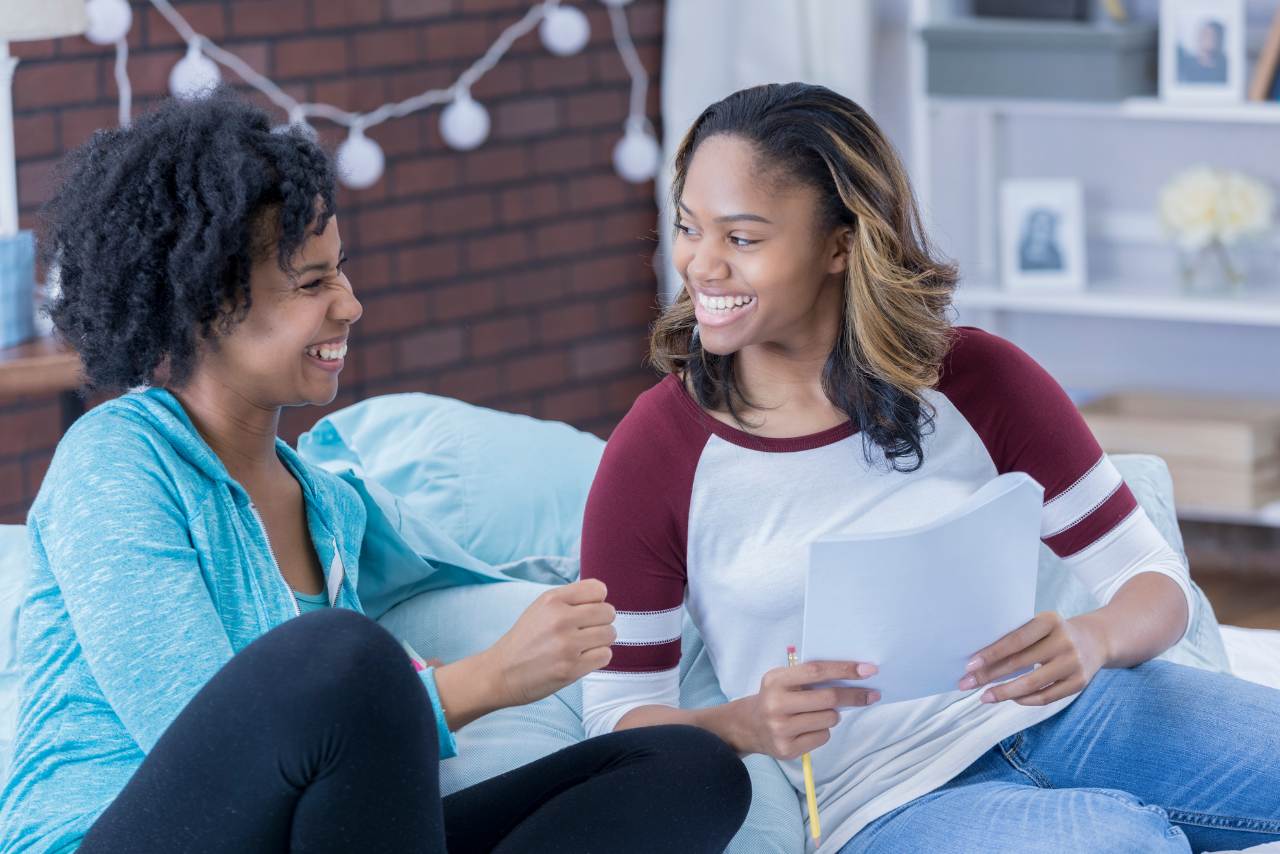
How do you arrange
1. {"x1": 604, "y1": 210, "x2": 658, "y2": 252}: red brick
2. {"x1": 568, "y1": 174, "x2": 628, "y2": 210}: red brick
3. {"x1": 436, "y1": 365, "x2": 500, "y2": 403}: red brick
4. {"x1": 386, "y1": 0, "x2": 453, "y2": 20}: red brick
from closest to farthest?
{"x1": 386, "y1": 0, "x2": 453, "y2": 20}: red brick → {"x1": 436, "y1": 365, "x2": 500, "y2": 403}: red brick → {"x1": 568, "y1": 174, "x2": 628, "y2": 210}: red brick → {"x1": 604, "y1": 210, "x2": 658, "y2": 252}: red brick

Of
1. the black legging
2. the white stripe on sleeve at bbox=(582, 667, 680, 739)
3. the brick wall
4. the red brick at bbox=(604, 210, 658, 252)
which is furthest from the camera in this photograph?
the red brick at bbox=(604, 210, 658, 252)

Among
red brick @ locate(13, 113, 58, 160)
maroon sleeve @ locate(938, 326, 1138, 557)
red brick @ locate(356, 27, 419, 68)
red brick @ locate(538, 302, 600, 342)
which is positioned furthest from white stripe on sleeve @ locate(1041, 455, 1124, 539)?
red brick @ locate(538, 302, 600, 342)

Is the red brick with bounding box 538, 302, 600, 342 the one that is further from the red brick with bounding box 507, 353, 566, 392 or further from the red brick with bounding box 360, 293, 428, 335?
the red brick with bounding box 360, 293, 428, 335

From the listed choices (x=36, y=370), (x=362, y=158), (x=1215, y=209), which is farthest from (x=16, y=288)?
(x=1215, y=209)

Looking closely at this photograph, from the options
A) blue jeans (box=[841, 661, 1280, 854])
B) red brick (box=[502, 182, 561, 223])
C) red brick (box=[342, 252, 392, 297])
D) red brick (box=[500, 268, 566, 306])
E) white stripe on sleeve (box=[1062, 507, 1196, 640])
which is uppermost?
red brick (box=[502, 182, 561, 223])

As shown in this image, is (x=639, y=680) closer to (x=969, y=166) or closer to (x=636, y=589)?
(x=636, y=589)

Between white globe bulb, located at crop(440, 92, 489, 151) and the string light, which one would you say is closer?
the string light

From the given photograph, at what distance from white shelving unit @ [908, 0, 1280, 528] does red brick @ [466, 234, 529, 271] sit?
0.95m

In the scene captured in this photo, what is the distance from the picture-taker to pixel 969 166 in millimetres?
3576

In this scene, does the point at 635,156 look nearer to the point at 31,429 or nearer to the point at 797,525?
the point at 31,429

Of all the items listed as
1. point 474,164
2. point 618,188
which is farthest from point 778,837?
point 618,188

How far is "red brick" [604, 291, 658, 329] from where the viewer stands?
3732mm

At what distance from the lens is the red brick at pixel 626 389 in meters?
3.76

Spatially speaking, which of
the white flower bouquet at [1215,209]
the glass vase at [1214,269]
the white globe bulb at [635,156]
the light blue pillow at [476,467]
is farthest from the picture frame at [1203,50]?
the light blue pillow at [476,467]
